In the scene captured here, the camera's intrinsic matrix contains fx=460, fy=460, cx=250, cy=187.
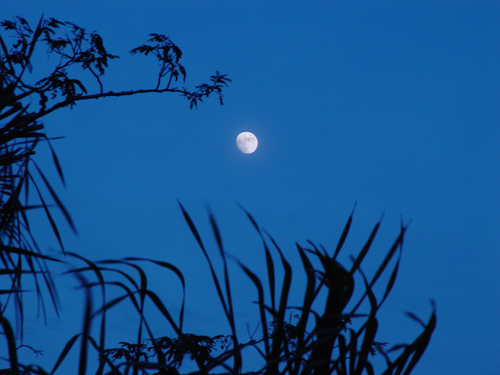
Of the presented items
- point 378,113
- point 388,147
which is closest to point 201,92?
point 378,113

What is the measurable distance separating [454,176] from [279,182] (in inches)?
1336

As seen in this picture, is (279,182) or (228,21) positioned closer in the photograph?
(228,21)

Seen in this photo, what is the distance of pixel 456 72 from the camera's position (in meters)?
63.1

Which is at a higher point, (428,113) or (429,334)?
(428,113)

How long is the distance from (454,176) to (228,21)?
176 ft

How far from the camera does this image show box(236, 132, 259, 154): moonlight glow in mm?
17427

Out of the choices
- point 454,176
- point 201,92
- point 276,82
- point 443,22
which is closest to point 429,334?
point 201,92

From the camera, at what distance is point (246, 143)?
701 inches

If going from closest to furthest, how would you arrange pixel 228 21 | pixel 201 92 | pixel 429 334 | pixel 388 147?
pixel 429 334 → pixel 201 92 → pixel 228 21 → pixel 388 147

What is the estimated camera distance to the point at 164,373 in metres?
0.76

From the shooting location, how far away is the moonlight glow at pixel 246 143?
1743 centimetres

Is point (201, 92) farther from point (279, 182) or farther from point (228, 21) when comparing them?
point (279, 182)

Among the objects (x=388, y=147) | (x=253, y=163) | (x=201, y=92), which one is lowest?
(x=201, y=92)

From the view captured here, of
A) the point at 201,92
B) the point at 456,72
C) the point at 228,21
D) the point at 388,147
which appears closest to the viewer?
the point at 201,92
